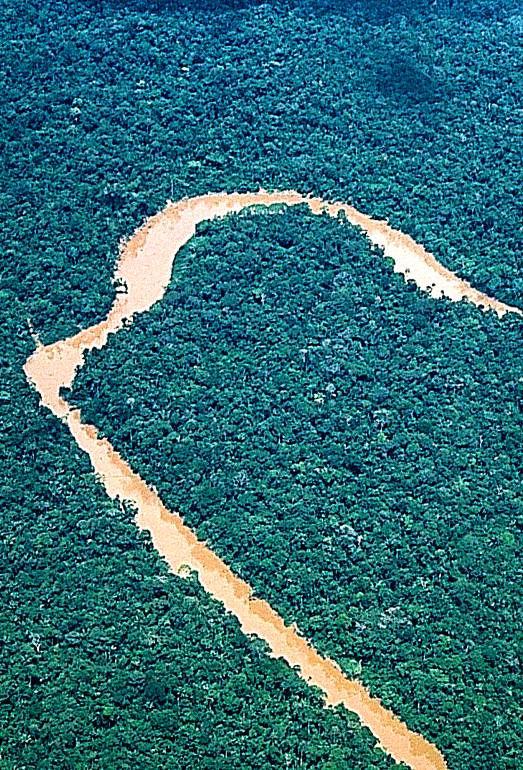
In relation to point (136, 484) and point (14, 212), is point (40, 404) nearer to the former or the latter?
point (136, 484)

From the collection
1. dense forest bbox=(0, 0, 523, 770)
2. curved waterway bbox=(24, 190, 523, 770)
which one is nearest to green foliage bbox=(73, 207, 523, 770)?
dense forest bbox=(0, 0, 523, 770)

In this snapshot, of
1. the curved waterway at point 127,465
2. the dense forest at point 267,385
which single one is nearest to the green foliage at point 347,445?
the dense forest at point 267,385

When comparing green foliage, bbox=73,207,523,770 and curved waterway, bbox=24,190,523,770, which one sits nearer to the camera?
curved waterway, bbox=24,190,523,770

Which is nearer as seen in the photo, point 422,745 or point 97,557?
point 422,745

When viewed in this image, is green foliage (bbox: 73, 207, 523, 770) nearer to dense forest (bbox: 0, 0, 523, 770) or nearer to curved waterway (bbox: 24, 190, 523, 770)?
dense forest (bbox: 0, 0, 523, 770)

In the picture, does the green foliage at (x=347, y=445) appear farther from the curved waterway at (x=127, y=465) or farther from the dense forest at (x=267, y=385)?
the curved waterway at (x=127, y=465)

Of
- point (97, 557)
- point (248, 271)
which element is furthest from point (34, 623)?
point (248, 271)
